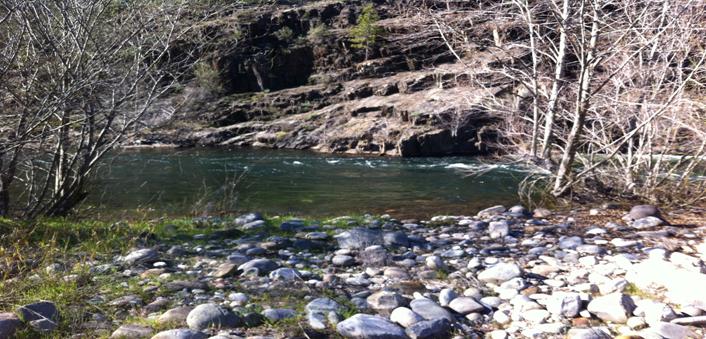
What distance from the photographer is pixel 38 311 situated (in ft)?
10.8

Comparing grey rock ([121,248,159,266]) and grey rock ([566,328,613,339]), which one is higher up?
grey rock ([121,248,159,266])

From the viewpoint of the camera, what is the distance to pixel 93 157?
24.3 feet

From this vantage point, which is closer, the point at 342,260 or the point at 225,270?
the point at 225,270

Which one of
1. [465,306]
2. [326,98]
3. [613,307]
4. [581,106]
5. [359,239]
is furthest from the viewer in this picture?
[326,98]

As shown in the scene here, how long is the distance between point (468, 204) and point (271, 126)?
92.7 ft

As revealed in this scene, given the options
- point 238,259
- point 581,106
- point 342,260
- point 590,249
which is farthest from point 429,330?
point 581,106

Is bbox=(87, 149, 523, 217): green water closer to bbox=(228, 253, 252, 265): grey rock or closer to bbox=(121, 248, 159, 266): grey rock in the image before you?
bbox=(121, 248, 159, 266): grey rock

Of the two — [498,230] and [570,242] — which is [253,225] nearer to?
[498,230]

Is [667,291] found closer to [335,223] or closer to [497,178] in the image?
[335,223]

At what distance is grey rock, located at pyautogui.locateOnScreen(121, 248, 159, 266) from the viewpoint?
469cm

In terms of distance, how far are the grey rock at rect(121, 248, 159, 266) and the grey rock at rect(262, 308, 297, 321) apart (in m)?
1.64

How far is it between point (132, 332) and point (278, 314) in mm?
815

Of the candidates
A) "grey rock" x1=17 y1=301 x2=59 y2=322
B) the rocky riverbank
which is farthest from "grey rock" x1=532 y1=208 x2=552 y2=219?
"grey rock" x1=17 y1=301 x2=59 y2=322

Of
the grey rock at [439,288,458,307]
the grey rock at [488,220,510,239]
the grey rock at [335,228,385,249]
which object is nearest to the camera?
the grey rock at [439,288,458,307]
